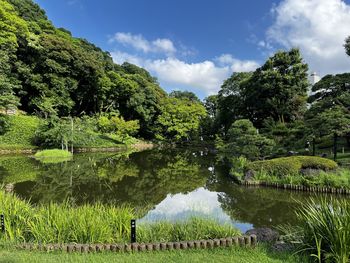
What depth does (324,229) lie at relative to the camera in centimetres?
390

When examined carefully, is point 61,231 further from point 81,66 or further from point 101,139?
point 81,66

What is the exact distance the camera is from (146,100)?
41.2 m

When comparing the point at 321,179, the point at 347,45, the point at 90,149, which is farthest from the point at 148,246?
the point at 90,149

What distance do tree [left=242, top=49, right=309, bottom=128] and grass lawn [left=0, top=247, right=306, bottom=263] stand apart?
2473cm

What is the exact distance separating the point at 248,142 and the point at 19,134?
64.2 ft

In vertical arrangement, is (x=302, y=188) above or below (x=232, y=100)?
below

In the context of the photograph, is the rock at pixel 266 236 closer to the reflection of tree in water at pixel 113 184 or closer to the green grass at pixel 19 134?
the reflection of tree in water at pixel 113 184

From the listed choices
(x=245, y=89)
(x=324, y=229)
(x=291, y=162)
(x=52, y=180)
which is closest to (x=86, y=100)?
(x=245, y=89)

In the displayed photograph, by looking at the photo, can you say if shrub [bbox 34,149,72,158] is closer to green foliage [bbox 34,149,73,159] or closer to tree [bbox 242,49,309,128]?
green foliage [bbox 34,149,73,159]

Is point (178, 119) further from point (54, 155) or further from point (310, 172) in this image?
point (310, 172)

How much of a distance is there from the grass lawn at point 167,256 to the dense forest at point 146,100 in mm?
10739

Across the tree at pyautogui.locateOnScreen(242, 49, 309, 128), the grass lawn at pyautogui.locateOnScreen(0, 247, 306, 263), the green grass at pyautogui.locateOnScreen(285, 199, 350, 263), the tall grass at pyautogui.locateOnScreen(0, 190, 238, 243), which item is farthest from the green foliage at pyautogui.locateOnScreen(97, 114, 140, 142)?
the green grass at pyautogui.locateOnScreen(285, 199, 350, 263)

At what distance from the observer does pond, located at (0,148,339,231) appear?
818 centimetres

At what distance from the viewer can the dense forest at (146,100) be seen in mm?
16031
